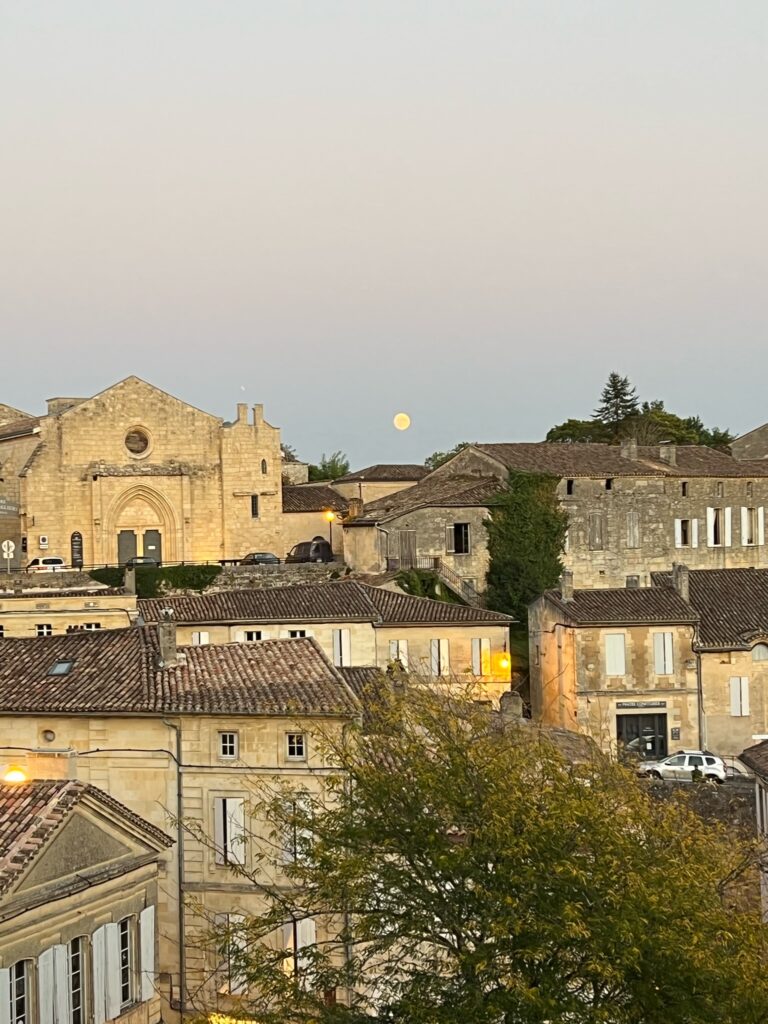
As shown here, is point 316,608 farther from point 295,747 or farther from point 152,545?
point 152,545

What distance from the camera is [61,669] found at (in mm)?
31766

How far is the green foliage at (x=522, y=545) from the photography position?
59344mm

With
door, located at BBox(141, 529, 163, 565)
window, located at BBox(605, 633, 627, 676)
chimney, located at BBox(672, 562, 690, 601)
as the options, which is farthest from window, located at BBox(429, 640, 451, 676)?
door, located at BBox(141, 529, 163, 565)

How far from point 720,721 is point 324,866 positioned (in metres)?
29.9

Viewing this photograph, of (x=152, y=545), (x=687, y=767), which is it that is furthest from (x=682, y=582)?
(x=152, y=545)

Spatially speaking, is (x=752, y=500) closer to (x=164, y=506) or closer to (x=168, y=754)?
(x=164, y=506)

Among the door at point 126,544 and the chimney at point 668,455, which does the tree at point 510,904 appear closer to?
the door at point 126,544

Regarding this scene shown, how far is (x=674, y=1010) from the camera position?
16.8m

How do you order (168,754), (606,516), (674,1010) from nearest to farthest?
(674,1010) → (168,754) → (606,516)

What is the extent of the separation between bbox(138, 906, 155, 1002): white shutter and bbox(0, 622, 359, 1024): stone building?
2978 millimetres

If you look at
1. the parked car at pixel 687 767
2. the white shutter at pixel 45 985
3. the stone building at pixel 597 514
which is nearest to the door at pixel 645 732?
the parked car at pixel 687 767

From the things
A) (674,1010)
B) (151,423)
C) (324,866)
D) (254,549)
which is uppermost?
(151,423)

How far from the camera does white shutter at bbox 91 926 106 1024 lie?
71.1 ft

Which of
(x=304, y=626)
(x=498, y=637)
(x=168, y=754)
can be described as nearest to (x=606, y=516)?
(x=498, y=637)
